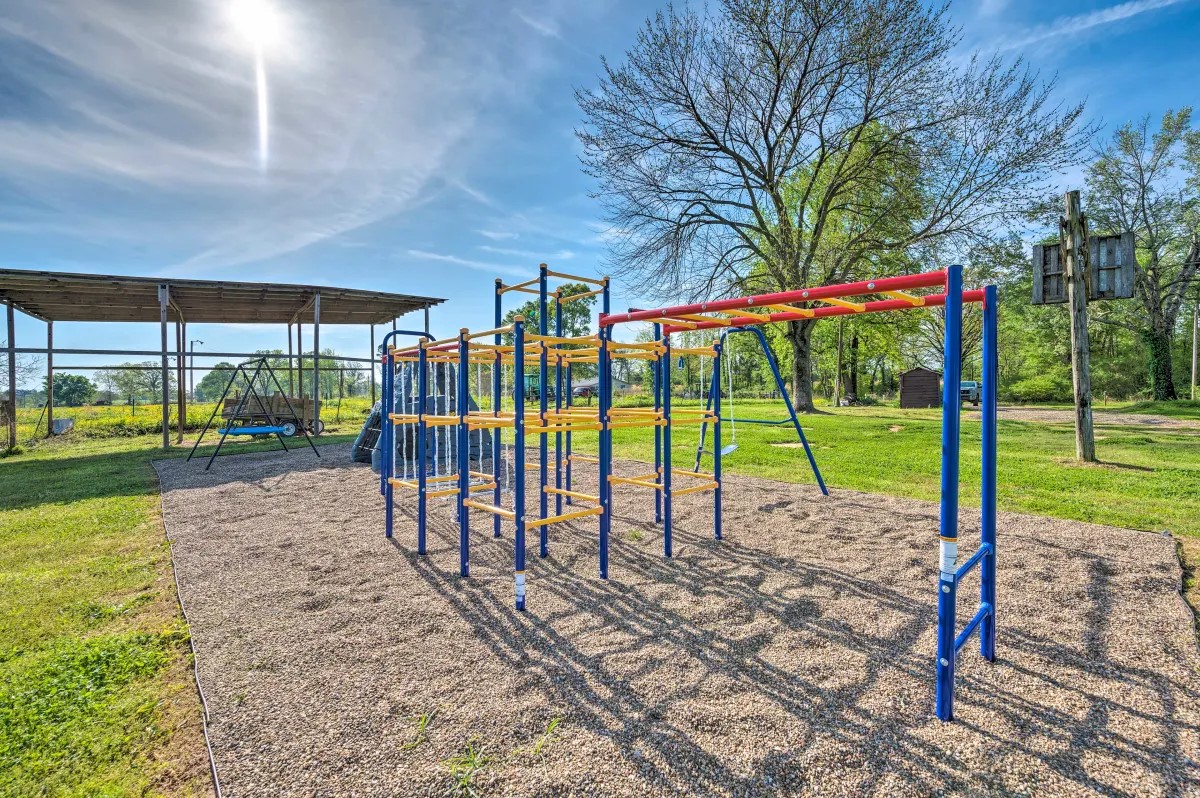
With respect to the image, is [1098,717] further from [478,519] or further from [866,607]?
[478,519]

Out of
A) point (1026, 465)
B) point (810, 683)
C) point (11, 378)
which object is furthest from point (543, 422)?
point (11, 378)

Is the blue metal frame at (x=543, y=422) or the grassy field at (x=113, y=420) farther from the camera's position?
the grassy field at (x=113, y=420)

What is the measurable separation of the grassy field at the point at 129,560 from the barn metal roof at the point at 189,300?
10.9 ft

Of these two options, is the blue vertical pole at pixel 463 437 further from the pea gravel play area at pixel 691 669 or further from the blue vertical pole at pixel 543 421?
the blue vertical pole at pixel 543 421

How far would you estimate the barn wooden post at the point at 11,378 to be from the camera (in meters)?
10.8

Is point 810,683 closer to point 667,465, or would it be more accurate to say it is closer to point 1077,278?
point 667,465

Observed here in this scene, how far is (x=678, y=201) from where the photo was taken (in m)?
18.0

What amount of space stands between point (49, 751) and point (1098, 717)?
3.87m

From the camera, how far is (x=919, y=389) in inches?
1034

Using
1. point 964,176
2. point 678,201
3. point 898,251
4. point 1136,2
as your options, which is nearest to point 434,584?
point 1136,2

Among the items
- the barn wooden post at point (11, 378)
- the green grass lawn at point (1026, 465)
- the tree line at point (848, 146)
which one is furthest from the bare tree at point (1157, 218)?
the barn wooden post at point (11, 378)

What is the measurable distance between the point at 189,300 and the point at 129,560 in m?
11.7

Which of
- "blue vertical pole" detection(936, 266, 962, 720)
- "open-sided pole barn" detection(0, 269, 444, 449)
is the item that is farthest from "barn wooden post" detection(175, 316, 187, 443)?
"blue vertical pole" detection(936, 266, 962, 720)

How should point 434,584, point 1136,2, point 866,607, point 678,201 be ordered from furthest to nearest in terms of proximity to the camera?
1. point 678,201
2. point 1136,2
3. point 434,584
4. point 866,607
